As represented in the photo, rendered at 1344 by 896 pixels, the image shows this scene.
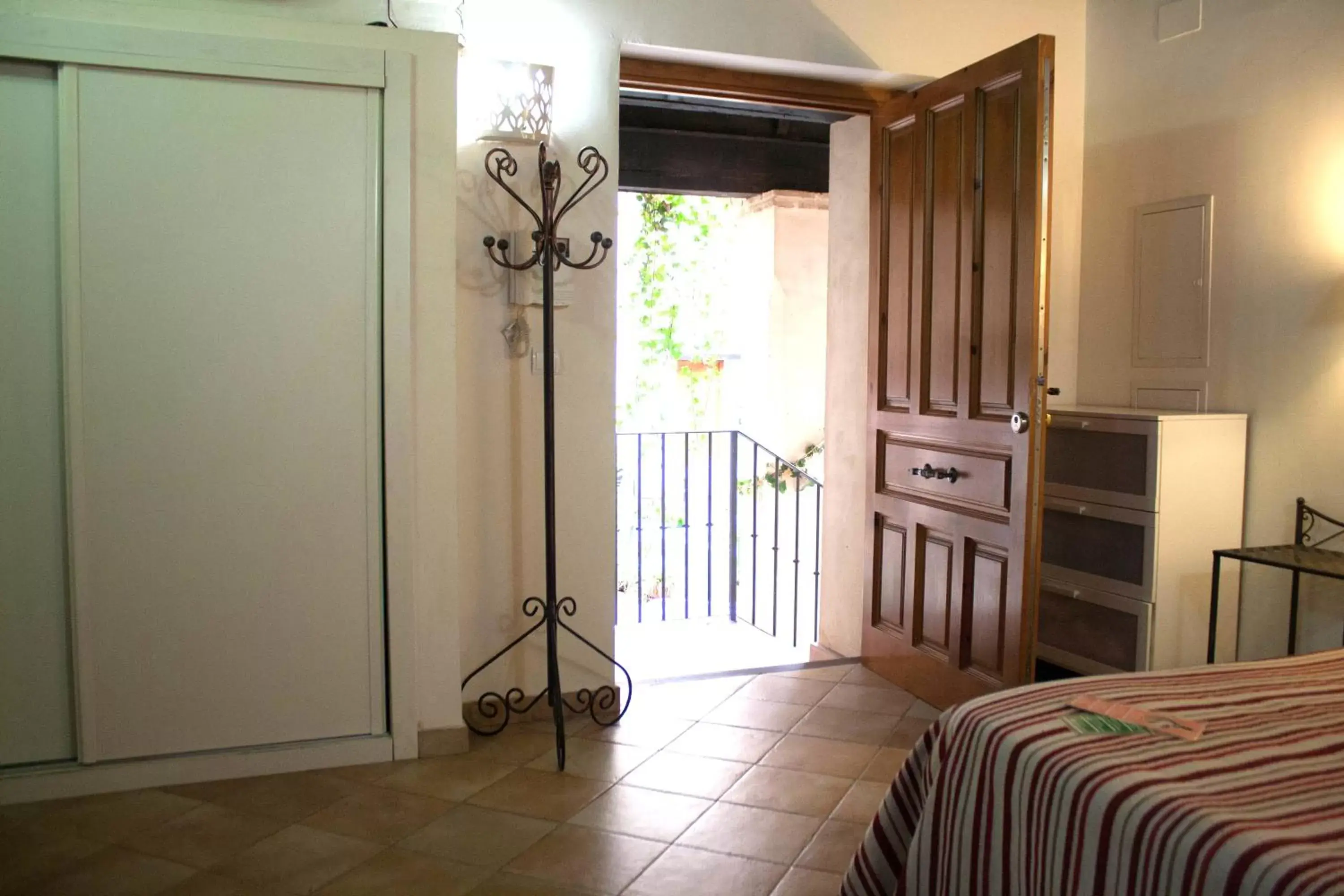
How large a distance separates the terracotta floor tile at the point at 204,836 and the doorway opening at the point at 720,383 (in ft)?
5.80

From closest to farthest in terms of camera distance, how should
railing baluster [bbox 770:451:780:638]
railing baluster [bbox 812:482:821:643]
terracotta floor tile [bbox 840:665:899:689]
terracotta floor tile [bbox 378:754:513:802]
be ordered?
1. terracotta floor tile [bbox 378:754:513:802]
2. terracotta floor tile [bbox 840:665:899:689]
3. railing baluster [bbox 812:482:821:643]
4. railing baluster [bbox 770:451:780:638]

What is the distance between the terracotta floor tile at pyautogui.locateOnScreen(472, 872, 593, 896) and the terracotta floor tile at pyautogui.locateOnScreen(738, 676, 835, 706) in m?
1.45

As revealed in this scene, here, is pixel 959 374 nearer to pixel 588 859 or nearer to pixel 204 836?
pixel 588 859

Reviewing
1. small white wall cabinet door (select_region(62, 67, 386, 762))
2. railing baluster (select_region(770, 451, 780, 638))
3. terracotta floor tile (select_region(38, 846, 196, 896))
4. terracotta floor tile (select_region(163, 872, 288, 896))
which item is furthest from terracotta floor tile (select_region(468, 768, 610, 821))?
railing baluster (select_region(770, 451, 780, 638))

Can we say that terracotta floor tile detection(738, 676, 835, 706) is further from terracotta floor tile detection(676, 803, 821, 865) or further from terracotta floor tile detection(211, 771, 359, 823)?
terracotta floor tile detection(211, 771, 359, 823)

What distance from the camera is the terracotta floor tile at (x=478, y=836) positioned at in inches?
96.0

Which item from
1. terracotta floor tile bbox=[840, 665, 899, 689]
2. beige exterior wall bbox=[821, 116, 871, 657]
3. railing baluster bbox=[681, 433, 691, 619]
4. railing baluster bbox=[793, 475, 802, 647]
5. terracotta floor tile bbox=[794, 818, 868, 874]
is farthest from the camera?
railing baluster bbox=[681, 433, 691, 619]

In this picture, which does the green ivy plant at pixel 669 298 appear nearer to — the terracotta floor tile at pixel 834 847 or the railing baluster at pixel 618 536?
the railing baluster at pixel 618 536

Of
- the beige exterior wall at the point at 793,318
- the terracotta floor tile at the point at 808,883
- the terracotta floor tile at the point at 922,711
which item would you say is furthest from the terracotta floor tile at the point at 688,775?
the beige exterior wall at the point at 793,318

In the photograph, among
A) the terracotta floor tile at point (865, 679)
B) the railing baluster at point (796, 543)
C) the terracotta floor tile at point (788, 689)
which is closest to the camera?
the terracotta floor tile at point (788, 689)

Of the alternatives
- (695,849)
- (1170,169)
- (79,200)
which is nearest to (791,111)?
(1170,169)

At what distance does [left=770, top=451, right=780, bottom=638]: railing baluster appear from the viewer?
5293mm

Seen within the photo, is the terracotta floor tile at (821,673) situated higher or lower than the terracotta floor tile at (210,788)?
higher

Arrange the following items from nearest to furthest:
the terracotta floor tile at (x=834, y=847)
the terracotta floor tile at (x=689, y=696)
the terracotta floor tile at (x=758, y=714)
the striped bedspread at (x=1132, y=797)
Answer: the striped bedspread at (x=1132, y=797) → the terracotta floor tile at (x=834, y=847) → the terracotta floor tile at (x=758, y=714) → the terracotta floor tile at (x=689, y=696)
